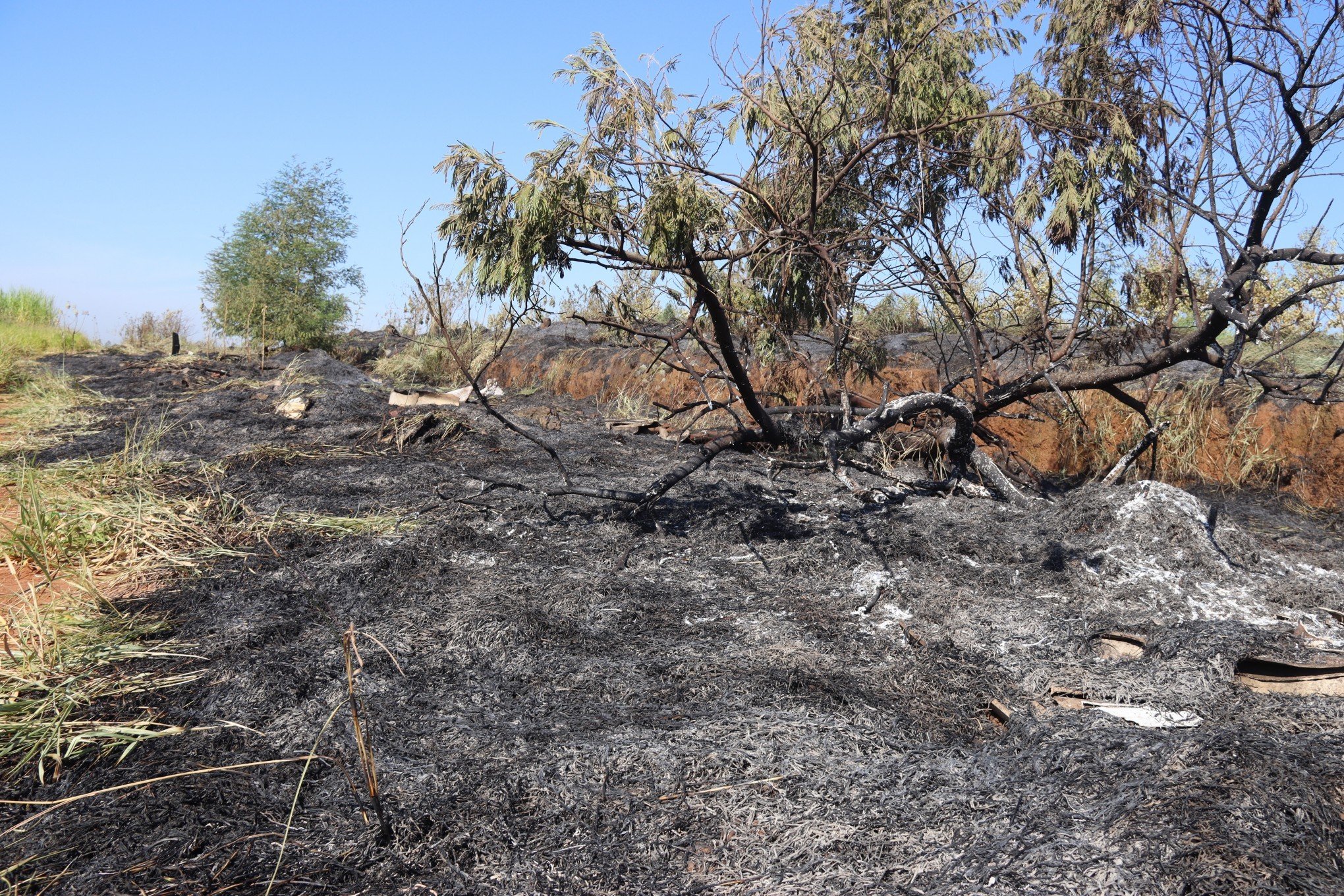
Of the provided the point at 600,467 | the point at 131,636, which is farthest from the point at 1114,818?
the point at 600,467

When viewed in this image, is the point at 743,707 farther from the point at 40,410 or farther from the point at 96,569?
the point at 40,410

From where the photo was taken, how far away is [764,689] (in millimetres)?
2588

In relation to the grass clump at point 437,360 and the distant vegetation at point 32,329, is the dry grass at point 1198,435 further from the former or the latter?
the distant vegetation at point 32,329

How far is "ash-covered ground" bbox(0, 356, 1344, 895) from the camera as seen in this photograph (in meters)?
1.78

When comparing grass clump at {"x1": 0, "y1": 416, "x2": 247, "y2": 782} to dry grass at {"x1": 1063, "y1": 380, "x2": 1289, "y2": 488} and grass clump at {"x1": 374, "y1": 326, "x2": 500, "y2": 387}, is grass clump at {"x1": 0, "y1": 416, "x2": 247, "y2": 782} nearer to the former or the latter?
grass clump at {"x1": 374, "y1": 326, "x2": 500, "y2": 387}

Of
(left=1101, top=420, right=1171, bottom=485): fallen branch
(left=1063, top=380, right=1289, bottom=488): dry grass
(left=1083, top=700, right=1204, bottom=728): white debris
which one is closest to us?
(left=1083, top=700, right=1204, bottom=728): white debris

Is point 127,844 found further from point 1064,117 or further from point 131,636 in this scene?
point 1064,117

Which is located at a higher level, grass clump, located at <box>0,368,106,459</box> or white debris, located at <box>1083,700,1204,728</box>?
grass clump, located at <box>0,368,106,459</box>

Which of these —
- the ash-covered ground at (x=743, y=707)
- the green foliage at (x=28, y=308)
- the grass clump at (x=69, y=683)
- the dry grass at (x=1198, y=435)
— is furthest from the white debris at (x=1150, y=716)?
the green foliage at (x=28, y=308)

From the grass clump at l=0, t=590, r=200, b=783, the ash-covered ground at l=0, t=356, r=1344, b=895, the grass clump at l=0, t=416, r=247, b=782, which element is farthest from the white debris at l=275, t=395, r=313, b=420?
the grass clump at l=0, t=590, r=200, b=783

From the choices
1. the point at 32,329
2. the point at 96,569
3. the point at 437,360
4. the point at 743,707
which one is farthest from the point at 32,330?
the point at 743,707

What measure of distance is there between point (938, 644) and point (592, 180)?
2.36 metres

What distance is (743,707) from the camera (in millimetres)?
2473

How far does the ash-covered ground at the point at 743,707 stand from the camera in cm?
178
